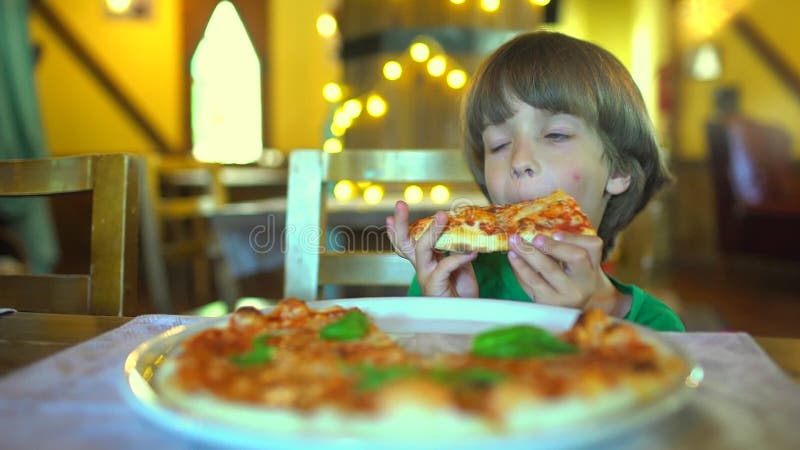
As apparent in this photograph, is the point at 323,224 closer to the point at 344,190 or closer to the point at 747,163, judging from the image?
the point at 344,190

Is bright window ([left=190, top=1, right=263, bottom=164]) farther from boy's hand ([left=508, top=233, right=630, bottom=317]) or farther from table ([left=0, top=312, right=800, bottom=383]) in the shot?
boy's hand ([left=508, top=233, right=630, bottom=317])

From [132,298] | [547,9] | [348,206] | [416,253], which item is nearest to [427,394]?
[416,253]

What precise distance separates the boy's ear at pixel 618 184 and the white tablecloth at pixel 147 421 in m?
0.59

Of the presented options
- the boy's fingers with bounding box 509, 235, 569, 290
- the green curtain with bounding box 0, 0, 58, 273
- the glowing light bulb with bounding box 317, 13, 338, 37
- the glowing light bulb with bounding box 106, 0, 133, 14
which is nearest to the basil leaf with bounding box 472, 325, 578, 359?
the boy's fingers with bounding box 509, 235, 569, 290

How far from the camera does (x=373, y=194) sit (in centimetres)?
285

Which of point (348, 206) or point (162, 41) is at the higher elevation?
point (162, 41)

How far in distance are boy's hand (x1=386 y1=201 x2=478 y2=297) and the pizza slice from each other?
0.01 meters

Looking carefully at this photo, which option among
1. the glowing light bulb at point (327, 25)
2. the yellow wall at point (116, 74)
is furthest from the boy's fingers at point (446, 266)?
the yellow wall at point (116, 74)

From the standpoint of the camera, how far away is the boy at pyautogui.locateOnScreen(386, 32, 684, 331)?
105cm

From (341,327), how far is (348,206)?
191 cm

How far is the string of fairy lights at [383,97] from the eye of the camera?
112 inches

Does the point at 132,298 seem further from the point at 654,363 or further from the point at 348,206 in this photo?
the point at 348,206

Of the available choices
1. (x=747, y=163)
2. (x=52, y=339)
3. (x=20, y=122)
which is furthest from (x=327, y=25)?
(x=747, y=163)

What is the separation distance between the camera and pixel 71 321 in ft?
2.84
